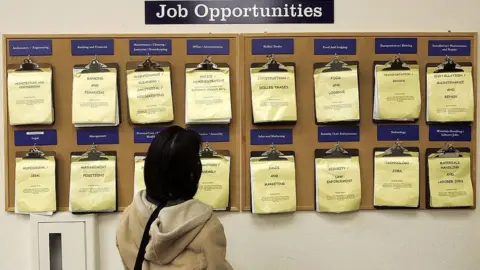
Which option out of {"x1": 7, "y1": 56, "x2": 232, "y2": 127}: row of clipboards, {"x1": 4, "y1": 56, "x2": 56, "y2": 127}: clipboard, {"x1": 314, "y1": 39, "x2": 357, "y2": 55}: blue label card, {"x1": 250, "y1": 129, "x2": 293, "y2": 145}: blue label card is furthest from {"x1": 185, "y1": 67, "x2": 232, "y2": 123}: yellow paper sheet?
{"x1": 4, "y1": 56, "x2": 56, "y2": 127}: clipboard

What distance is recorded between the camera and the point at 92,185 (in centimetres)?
147

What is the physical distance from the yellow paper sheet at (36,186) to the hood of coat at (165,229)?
0.54 metres

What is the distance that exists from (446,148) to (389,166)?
21 cm

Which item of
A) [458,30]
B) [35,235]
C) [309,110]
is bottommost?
[35,235]

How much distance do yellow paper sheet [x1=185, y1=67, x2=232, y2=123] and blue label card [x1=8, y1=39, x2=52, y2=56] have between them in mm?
466

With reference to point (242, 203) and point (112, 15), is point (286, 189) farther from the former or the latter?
point (112, 15)

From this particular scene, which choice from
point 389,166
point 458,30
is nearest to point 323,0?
point 458,30

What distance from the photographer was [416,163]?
150cm

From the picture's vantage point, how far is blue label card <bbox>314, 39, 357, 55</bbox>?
1496 mm

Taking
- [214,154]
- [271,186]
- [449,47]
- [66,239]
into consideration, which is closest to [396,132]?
[449,47]

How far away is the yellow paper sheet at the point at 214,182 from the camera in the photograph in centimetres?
148

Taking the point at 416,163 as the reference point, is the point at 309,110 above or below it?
above

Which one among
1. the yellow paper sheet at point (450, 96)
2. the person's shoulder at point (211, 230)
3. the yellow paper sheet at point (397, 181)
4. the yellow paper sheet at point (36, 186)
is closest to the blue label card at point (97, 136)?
the yellow paper sheet at point (36, 186)

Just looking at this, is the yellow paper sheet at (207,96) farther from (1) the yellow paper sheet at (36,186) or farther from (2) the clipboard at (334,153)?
(1) the yellow paper sheet at (36,186)
